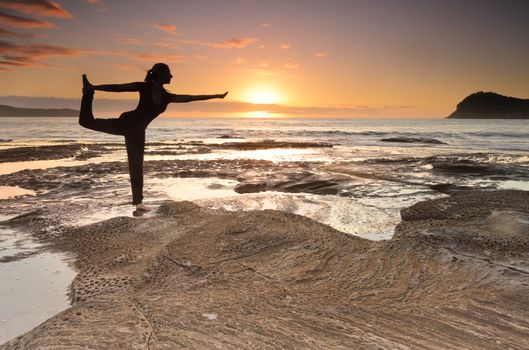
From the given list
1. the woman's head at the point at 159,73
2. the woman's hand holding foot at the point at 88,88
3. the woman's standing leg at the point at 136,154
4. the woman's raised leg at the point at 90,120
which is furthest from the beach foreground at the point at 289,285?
the woman's head at the point at 159,73

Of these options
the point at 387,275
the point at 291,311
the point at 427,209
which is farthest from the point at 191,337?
the point at 427,209

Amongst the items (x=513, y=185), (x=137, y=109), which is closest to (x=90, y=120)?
(x=137, y=109)

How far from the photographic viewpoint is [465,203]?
614cm

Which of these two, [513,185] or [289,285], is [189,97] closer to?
[289,285]

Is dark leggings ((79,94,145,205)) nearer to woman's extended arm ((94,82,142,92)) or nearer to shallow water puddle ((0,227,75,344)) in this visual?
woman's extended arm ((94,82,142,92))

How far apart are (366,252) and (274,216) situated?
1415 mm

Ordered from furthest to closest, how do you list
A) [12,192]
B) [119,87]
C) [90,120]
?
[12,192], [90,120], [119,87]

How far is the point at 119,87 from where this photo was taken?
5570 mm

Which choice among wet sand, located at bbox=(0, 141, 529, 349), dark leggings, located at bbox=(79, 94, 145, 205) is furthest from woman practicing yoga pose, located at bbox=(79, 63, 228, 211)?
wet sand, located at bbox=(0, 141, 529, 349)

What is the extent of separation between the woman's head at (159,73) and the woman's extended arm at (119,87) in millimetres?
208

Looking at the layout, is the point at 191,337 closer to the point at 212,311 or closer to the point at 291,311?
the point at 212,311

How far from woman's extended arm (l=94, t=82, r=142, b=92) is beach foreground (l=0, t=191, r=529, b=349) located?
6.09ft

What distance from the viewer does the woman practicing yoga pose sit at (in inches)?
219

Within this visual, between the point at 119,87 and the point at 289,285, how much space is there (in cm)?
386
